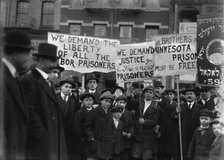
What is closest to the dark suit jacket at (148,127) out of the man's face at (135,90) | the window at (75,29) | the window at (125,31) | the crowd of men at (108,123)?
the crowd of men at (108,123)

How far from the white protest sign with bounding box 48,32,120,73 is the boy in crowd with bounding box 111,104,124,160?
245cm

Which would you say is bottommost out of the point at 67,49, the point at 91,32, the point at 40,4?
the point at 67,49

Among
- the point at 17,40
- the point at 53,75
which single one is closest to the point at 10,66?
the point at 17,40

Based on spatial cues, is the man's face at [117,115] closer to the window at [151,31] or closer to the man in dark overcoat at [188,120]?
the man in dark overcoat at [188,120]

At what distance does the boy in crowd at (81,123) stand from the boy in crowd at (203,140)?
1.94m

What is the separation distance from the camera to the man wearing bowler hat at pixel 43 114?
14.6 feet

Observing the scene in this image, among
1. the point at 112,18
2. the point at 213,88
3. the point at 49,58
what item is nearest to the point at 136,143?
the point at 213,88

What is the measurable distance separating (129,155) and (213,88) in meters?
2.64

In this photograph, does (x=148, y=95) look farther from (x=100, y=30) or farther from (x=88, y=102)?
(x=100, y=30)

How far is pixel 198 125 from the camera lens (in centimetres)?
782

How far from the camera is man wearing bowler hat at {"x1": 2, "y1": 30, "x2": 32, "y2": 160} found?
12.7 feet

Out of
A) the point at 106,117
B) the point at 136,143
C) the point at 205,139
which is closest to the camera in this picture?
the point at 205,139

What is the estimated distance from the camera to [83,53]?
10.1 meters

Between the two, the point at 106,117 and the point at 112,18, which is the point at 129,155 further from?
the point at 112,18
